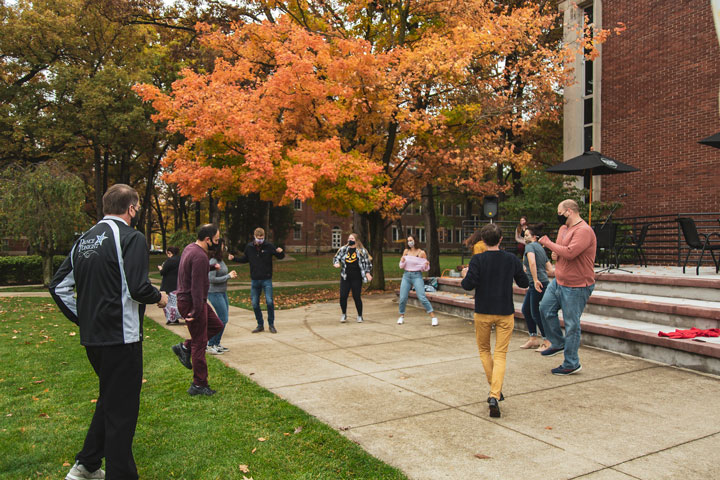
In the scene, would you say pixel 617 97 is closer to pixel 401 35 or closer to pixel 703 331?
pixel 401 35

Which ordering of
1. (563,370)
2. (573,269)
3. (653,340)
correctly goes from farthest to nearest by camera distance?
(653,340), (563,370), (573,269)

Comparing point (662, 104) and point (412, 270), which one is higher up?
point (662, 104)

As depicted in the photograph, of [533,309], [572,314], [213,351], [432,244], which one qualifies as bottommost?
[213,351]

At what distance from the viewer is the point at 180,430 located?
15.5 feet

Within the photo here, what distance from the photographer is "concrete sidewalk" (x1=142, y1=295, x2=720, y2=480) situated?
13.1 ft

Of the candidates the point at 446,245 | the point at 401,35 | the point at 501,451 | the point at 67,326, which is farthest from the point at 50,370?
the point at 446,245

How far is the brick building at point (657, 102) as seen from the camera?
1498 cm

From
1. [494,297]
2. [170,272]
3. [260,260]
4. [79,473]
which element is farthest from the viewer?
[170,272]

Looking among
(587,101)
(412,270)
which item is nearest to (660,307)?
(412,270)

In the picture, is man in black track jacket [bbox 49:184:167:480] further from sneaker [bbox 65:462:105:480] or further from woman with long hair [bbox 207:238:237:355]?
woman with long hair [bbox 207:238:237:355]

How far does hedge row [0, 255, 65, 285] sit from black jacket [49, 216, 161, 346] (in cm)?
2322

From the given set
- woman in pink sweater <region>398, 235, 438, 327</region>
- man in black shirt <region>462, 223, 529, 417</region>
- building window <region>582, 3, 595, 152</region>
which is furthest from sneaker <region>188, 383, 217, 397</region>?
building window <region>582, 3, 595, 152</region>

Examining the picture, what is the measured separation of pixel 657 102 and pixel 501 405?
14.5m

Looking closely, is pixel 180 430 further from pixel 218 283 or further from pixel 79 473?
pixel 218 283
